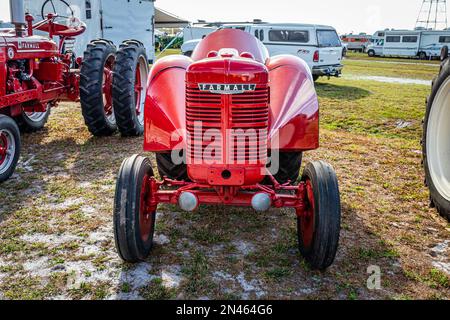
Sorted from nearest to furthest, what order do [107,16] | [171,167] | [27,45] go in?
[171,167]
[27,45]
[107,16]

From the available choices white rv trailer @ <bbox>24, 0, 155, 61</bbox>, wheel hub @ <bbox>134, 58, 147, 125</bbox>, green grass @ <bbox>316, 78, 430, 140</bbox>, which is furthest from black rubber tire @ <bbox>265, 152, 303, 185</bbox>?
white rv trailer @ <bbox>24, 0, 155, 61</bbox>

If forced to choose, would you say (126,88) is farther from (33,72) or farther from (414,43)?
Result: (414,43)

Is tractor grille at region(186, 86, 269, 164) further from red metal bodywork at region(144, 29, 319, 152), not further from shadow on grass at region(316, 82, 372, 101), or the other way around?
shadow on grass at region(316, 82, 372, 101)

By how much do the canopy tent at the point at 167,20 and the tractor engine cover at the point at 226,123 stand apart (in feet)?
66.7

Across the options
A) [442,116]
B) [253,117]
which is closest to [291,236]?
[253,117]

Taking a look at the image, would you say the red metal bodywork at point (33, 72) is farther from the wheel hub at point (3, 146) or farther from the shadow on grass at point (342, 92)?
the shadow on grass at point (342, 92)

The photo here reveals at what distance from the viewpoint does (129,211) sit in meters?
2.70

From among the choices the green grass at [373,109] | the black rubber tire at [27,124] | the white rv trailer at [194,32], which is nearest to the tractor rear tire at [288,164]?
the green grass at [373,109]

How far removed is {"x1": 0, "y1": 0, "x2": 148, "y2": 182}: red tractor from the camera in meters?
5.13

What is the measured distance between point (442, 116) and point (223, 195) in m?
2.42

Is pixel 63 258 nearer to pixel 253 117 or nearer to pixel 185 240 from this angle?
pixel 185 240

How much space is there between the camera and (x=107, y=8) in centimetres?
1203

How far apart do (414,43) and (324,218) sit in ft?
118

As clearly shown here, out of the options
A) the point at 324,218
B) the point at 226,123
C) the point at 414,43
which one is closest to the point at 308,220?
the point at 324,218
